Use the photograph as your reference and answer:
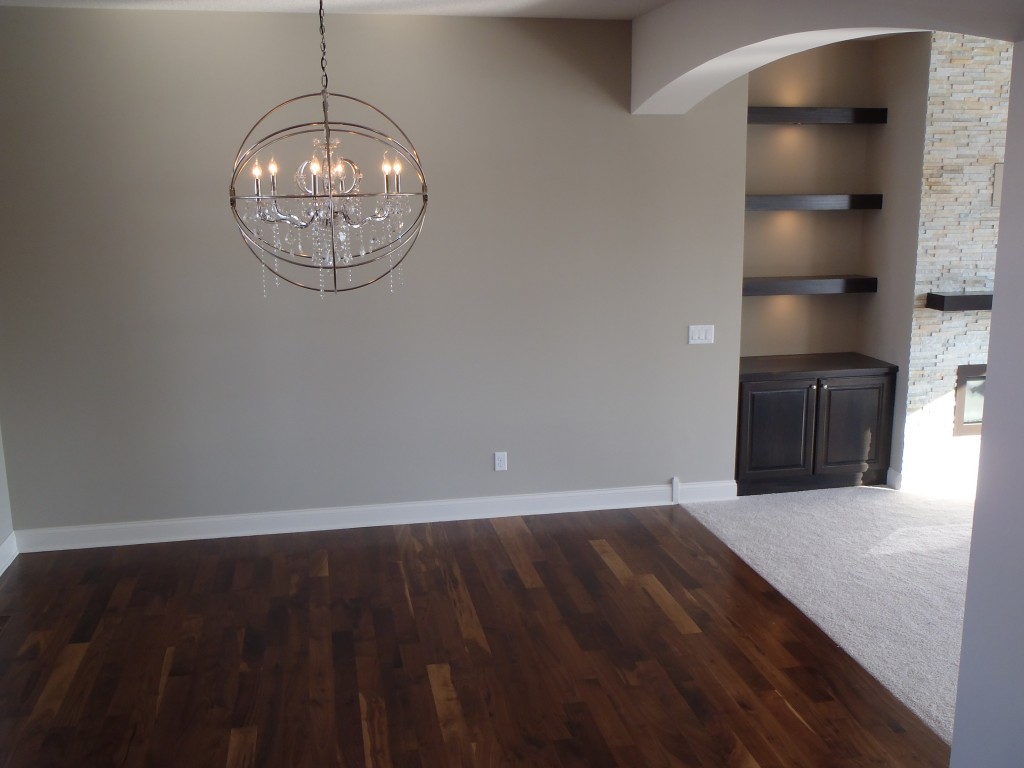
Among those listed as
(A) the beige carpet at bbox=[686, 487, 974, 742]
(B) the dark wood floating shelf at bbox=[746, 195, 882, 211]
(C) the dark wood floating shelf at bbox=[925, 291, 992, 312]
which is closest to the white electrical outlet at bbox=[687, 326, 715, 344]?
(B) the dark wood floating shelf at bbox=[746, 195, 882, 211]

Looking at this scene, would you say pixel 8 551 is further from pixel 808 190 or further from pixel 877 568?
pixel 808 190

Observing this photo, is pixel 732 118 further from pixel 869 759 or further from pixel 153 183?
pixel 869 759

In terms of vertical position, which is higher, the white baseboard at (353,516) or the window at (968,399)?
the window at (968,399)

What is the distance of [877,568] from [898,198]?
2.52 m

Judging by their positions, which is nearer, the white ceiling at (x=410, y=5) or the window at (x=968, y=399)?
the white ceiling at (x=410, y=5)

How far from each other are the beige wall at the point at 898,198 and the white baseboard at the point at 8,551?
5.35 metres

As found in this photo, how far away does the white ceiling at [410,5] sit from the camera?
15.0ft

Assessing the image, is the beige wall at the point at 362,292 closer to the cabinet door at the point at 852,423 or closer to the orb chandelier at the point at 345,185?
the orb chandelier at the point at 345,185

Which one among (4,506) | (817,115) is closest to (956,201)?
(817,115)

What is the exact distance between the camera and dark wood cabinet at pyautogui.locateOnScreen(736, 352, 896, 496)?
5852mm

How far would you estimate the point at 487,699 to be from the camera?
143 inches

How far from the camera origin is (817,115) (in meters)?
5.86

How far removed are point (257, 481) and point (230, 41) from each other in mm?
2397

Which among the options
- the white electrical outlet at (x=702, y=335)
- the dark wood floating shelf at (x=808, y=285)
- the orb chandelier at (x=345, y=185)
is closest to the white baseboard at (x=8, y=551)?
the orb chandelier at (x=345, y=185)
